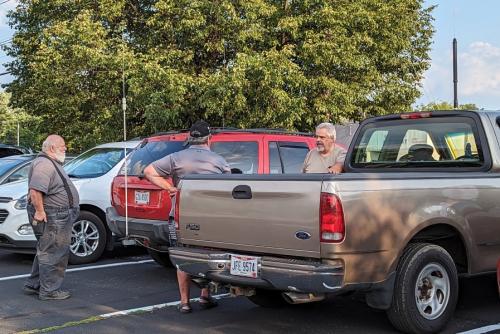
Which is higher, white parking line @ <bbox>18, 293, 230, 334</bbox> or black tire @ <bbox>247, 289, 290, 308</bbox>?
black tire @ <bbox>247, 289, 290, 308</bbox>

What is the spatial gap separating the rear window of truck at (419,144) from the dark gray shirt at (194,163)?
1.50 meters

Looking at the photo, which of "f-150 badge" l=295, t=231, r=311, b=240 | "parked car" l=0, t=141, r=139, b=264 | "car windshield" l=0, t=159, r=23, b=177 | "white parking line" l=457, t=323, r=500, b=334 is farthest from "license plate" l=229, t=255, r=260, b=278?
"car windshield" l=0, t=159, r=23, b=177

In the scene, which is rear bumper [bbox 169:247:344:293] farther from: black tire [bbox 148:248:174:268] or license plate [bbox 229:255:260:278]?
black tire [bbox 148:248:174:268]

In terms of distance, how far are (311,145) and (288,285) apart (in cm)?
411

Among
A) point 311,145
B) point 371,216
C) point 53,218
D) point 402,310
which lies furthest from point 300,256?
point 311,145

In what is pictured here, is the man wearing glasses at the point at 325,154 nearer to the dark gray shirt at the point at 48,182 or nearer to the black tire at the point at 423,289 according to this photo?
the black tire at the point at 423,289

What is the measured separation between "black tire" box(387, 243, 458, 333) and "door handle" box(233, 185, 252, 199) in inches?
51.2

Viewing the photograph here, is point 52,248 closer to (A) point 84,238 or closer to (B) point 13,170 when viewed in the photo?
(A) point 84,238

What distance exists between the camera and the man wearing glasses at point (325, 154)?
22.0 feet

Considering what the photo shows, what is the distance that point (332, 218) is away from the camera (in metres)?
4.31

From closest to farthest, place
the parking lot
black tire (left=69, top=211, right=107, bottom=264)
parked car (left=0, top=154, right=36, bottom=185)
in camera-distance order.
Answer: the parking lot → black tire (left=69, top=211, right=107, bottom=264) → parked car (left=0, top=154, right=36, bottom=185)

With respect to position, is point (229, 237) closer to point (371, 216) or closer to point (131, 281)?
point (371, 216)

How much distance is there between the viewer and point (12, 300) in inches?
263

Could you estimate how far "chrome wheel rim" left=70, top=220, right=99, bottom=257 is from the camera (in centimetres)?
882
